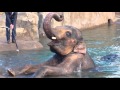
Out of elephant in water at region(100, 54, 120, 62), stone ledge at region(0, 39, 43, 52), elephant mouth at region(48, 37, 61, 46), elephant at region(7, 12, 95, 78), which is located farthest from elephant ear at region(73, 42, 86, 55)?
stone ledge at region(0, 39, 43, 52)

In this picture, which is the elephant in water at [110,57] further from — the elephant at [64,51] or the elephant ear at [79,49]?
the elephant ear at [79,49]

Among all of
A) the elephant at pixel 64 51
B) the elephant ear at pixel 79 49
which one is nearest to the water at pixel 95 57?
the elephant at pixel 64 51

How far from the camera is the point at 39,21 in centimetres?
973

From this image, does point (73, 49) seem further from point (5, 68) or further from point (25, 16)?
point (25, 16)

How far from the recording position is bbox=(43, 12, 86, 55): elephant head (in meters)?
5.59

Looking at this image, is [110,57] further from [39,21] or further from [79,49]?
[39,21]

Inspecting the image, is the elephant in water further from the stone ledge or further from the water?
the stone ledge

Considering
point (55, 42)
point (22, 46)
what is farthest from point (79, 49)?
point (22, 46)

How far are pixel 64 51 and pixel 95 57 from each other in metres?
1.01
